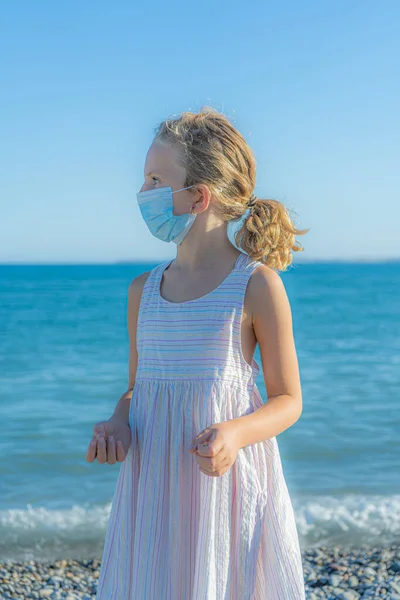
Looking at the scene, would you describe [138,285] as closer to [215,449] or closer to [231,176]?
[231,176]

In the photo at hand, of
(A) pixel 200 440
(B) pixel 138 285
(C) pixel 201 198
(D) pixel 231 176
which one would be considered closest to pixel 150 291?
(B) pixel 138 285

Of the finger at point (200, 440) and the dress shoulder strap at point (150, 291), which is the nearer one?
the finger at point (200, 440)

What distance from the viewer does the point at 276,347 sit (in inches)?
91.4

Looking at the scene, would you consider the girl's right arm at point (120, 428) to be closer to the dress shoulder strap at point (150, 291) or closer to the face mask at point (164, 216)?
the dress shoulder strap at point (150, 291)

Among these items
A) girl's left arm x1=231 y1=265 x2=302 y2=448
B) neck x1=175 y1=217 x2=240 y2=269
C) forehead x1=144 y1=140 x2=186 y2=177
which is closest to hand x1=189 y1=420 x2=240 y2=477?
girl's left arm x1=231 y1=265 x2=302 y2=448

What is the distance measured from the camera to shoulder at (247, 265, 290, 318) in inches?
92.0

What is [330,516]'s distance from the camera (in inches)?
263

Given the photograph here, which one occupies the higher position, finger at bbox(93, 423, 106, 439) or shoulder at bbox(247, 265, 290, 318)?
shoulder at bbox(247, 265, 290, 318)

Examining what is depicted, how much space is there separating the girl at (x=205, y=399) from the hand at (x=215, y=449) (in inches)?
2.9

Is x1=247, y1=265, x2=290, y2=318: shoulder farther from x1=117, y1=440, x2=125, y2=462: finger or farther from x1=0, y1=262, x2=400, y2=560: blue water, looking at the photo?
x1=0, y1=262, x2=400, y2=560: blue water

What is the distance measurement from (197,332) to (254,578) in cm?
73

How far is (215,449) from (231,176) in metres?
0.95

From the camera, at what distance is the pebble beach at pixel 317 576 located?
16.7 feet

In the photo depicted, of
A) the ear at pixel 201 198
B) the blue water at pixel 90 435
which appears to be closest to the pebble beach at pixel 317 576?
the blue water at pixel 90 435
